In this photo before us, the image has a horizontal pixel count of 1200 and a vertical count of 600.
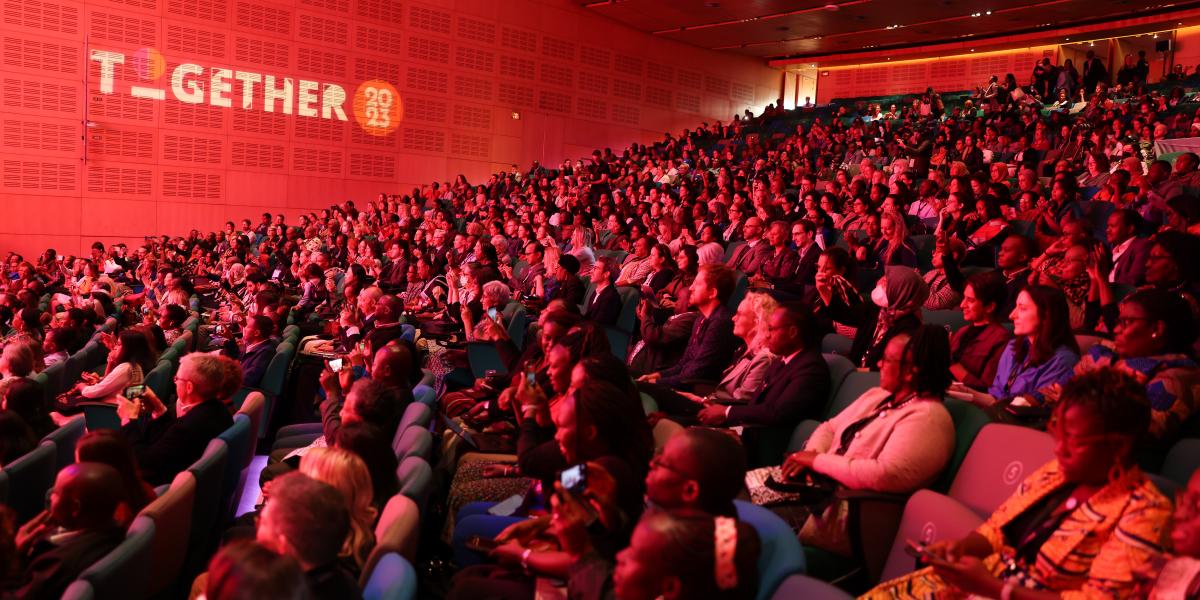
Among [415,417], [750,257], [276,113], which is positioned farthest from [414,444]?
[276,113]

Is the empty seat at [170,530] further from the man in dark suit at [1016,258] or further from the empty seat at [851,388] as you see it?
the man in dark suit at [1016,258]

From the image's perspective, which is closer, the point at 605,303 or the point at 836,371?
the point at 836,371

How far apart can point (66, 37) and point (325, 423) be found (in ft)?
42.5

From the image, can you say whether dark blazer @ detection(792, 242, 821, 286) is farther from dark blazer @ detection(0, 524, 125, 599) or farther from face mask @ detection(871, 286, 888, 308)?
dark blazer @ detection(0, 524, 125, 599)

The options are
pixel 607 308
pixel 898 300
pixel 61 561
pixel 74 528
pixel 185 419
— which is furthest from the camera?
pixel 607 308

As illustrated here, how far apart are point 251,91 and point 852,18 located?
1136cm

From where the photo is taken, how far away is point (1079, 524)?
1.72 metres

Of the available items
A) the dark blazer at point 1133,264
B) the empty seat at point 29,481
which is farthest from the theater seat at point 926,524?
the dark blazer at point 1133,264

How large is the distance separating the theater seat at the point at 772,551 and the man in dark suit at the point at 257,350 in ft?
12.9

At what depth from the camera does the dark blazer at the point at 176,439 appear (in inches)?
130

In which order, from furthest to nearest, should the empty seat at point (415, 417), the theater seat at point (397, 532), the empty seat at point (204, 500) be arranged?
1. the empty seat at point (415, 417)
2. the empty seat at point (204, 500)
3. the theater seat at point (397, 532)

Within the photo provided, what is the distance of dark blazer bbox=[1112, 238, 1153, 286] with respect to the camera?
4512 millimetres

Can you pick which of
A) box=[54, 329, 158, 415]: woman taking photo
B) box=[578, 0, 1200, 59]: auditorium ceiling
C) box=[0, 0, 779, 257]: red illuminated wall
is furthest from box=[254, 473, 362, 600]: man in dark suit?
box=[578, 0, 1200, 59]: auditorium ceiling

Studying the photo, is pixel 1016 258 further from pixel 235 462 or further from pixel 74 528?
pixel 74 528
